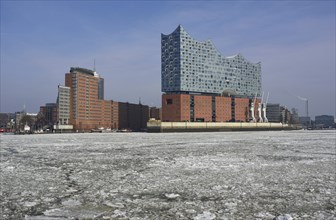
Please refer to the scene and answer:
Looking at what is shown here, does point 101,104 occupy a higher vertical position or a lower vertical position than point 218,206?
higher

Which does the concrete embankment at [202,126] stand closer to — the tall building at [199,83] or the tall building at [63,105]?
the tall building at [199,83]

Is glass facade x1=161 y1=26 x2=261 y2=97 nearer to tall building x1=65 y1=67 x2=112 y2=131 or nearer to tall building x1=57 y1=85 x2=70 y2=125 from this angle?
tall building x1=65 y1=67 x2=112 y2=131

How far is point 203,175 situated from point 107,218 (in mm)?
5863

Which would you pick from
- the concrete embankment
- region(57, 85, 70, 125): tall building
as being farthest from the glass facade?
region(57, 85, 70, 125): tall building

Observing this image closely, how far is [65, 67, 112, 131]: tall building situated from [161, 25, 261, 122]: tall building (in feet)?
144

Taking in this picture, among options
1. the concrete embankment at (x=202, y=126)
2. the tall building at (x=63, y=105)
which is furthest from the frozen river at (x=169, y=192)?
the tall building at (x=63, y=105)

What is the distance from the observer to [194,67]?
157125 millimetres

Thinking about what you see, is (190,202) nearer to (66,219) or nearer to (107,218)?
(107,218)

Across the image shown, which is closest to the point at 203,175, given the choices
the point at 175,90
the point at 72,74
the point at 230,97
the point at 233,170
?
the point at 233,170

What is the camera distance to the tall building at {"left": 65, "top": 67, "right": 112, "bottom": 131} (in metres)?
174

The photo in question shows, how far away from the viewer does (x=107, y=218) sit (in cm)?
662

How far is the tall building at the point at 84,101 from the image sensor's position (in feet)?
571

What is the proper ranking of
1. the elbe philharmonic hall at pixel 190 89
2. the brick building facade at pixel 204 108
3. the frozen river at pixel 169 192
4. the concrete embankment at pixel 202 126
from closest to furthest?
the frozen river at pixel 169 192
the concrete embankment at pixel 202 126
the brick building facade at pixel 204 108
the elbe philharmonic hall at pixel 190 89

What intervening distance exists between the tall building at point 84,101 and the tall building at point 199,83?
43.8 metres
